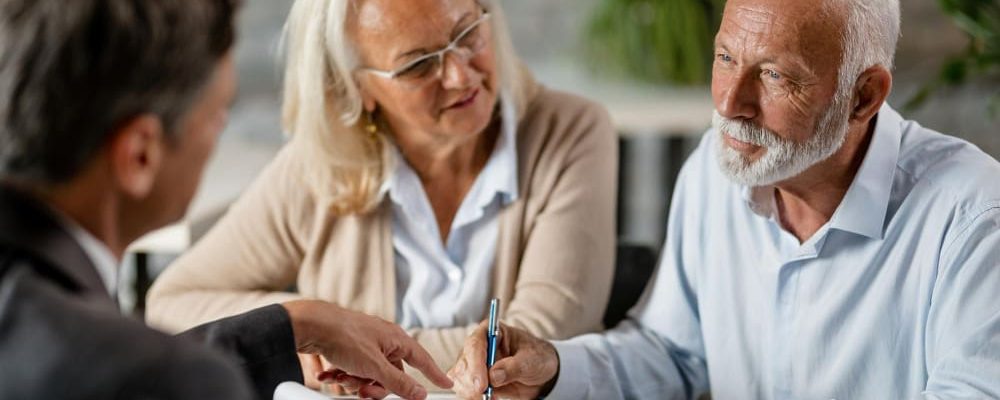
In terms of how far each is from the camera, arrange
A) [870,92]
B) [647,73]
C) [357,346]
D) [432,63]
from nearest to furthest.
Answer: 1. [357,346]
2. [870,92]
3. [432,63]
4. [647,73]

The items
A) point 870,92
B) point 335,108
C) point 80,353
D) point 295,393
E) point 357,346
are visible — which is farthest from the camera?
point 335,108

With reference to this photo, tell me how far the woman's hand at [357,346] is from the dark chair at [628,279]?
71cm

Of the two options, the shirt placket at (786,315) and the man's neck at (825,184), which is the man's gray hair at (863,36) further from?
the shirt placket at (786,315)

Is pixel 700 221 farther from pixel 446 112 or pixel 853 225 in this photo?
pixel 446 112

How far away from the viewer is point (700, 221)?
69.8 inches

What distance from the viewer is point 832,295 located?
5.15 feet

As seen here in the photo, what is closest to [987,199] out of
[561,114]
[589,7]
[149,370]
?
[561,114]

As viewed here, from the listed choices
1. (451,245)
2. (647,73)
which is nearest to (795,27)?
(451,245)

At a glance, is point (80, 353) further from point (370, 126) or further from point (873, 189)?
point (370, 126)

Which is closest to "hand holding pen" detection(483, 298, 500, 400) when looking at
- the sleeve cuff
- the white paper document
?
the sleeve cuff

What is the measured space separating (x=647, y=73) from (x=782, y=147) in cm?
240

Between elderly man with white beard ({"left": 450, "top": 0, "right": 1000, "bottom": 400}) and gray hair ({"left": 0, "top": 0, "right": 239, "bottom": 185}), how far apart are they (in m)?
0.72

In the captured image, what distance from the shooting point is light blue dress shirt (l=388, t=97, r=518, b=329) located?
2018 millimetres

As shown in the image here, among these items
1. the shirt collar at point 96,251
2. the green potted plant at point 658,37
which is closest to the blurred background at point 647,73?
the green potted plant at point 658,37
